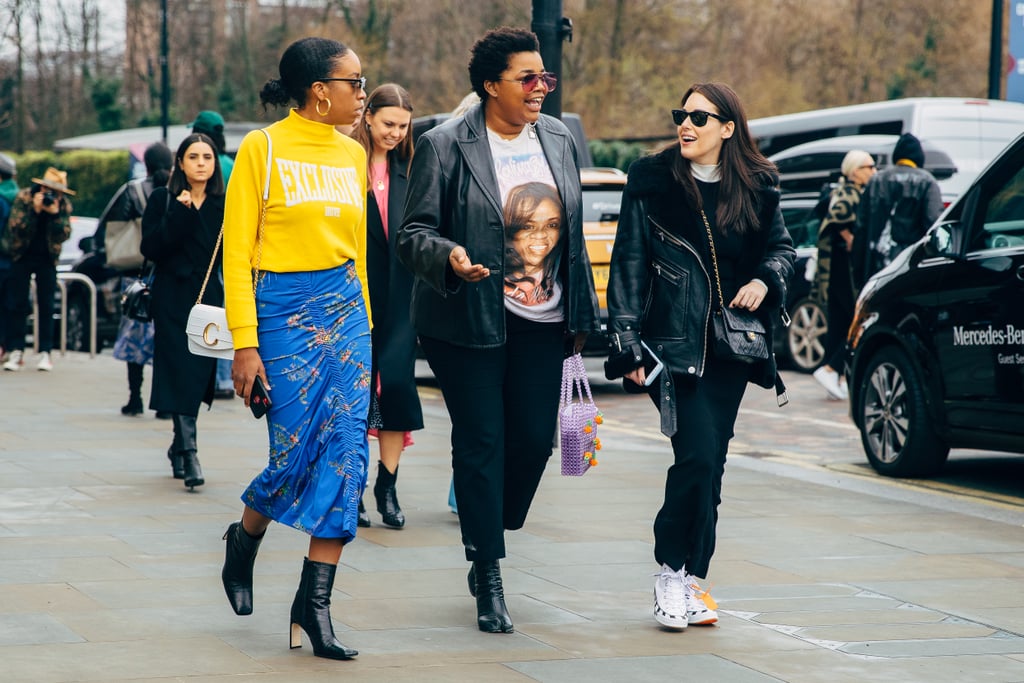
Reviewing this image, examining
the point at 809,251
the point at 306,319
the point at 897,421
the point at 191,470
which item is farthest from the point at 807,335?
the point at 306,319

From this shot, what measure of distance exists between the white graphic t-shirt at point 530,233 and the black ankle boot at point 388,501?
1960 millimetres

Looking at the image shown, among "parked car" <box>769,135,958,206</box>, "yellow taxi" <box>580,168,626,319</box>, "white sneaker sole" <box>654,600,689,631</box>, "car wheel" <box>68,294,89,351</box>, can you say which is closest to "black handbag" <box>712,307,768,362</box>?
"white sneaker sole" <box>654,600,689,631</box>

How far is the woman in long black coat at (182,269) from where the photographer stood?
7898 mm

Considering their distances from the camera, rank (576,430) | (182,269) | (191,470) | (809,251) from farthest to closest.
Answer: (809,251)
(182,269)
(191,470)
(576,430)

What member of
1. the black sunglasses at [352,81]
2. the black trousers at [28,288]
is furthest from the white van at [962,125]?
the black sunglasses at [352,81]

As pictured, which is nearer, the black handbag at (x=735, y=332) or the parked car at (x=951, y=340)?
the black handbag at (x=735, y=332)

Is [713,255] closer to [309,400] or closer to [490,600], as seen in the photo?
[490,600]

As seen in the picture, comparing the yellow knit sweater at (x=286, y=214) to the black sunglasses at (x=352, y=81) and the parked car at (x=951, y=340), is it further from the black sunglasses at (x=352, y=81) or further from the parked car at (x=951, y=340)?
the parked car at (x=951, y=340)

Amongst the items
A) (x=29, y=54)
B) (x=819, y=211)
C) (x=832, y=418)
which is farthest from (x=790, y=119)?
(x=29, y=54)

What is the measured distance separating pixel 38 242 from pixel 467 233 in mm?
10050

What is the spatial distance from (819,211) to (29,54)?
37944 millimetres

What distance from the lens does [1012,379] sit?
304 inches

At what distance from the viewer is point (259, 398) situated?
463 cm

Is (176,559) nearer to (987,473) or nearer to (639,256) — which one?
(639,256)
